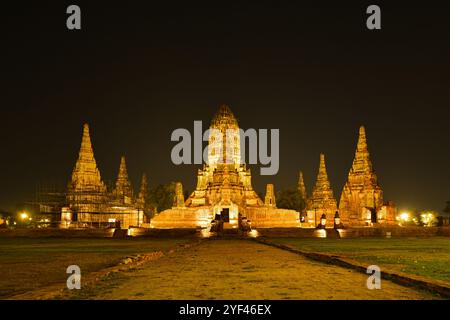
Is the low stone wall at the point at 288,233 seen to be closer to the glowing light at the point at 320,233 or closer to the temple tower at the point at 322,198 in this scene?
the glowing light at the point at 320,233

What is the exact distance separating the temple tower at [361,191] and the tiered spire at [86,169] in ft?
134

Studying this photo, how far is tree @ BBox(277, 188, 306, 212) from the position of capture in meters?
97.9

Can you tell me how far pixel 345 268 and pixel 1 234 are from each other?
4156 cm

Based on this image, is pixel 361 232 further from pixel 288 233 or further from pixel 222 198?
pixel 222 198

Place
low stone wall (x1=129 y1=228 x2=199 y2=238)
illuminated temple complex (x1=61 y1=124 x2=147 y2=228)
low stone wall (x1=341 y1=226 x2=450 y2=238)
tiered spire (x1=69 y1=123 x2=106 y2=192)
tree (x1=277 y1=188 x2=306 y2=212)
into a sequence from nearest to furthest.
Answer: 1. low stone wall (x1=129 y1=228 x2=199 y2=238)
2. low stone wall (x1=341 y1=226 x2=450 y2=238)
3. illuminated temple complex (x1=61 y1=124 x2=147 y2=228)
4. tiered spire (x1=69 y1=123 x2=106 y2=192)
5. tree (x1=277 y1=188 x2=306 y2=212)

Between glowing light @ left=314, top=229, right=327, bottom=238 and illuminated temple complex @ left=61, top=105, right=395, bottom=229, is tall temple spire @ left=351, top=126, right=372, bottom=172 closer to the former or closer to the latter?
illuminated temple complex @ left=61, top=105, right=395, bottom=229

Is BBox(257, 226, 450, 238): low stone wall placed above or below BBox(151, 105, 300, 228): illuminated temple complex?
below

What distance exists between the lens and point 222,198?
6644cm

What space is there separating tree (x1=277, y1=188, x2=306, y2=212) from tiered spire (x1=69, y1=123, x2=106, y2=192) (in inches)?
1484

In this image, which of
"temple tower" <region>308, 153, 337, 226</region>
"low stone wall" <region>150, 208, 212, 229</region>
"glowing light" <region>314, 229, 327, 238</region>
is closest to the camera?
"glowing light" <region>314, 229, 327, 238</region>

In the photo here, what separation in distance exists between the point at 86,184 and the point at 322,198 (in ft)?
137

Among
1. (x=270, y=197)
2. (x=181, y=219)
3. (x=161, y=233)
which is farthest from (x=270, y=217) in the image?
(x=161, y=233)

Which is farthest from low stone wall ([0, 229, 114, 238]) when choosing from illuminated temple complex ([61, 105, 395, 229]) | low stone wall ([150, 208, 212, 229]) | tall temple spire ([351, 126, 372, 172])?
tall temple spire ([351, 126, 372, 172])
